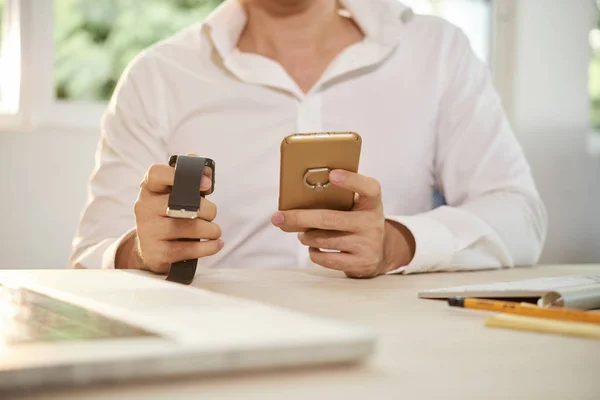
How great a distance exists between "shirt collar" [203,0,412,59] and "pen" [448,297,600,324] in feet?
2.91

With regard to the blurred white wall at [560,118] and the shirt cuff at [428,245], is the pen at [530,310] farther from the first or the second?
the blurred white wall at [560,118]

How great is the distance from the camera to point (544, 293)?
63 centimetres

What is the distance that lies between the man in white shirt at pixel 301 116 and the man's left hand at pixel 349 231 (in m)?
0.30

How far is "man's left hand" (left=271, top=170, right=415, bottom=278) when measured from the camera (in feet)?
2.96

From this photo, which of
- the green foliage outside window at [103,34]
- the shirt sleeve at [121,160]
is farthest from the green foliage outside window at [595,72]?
the shirt sleeve at [121,160]

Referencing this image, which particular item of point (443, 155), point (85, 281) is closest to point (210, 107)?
point (443, 155)

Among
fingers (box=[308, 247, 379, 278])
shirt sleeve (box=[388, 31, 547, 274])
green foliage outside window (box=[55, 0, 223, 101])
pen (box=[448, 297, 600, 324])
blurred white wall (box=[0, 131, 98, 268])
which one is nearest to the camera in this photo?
pen (box=[448, 297, 600, 324])

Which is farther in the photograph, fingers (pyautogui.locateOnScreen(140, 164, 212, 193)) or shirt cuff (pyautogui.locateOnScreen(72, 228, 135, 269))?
shirt cuff (pyautogui.locateOnScreen(72, 228, 135, 269))

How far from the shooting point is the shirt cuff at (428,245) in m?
1.02

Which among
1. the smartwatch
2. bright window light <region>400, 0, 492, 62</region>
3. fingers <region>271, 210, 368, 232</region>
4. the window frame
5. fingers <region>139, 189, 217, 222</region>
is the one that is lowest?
fingers <region>271, 210, 368, 232</region>

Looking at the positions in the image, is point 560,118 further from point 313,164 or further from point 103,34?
point 313,164

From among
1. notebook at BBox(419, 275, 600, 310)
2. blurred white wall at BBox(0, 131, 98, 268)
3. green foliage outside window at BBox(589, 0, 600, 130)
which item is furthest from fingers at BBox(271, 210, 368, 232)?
green foliage outside window at BBox(589, 0, 600, 130)

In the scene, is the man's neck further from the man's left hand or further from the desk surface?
the desk surface

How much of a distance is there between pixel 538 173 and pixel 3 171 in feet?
5.90
